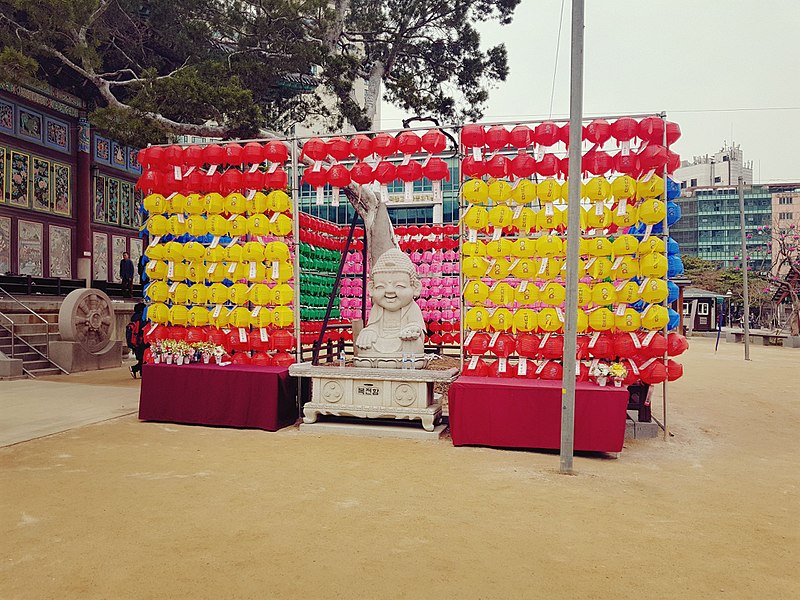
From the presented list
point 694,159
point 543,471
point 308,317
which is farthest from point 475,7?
point 694,159

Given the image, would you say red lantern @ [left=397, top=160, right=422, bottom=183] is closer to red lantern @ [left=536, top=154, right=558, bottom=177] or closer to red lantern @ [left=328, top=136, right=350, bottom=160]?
red lantern @ [left=328, top=136, right=350, bottom=160]

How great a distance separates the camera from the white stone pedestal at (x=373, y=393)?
6824 mm

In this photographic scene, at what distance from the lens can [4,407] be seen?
8195 millimetres

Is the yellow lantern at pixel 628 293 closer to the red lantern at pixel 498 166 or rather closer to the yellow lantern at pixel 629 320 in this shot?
the yellow lantern at pixel 629 320

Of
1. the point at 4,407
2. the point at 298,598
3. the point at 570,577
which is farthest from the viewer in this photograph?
the point at 4,407

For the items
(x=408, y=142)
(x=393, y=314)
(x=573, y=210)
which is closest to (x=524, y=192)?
(x=408, y=142)

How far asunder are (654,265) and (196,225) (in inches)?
210

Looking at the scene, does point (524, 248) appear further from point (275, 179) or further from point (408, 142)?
point (275, 179)

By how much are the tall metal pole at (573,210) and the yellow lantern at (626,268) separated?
1.47 meters

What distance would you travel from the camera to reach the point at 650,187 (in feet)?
21.5

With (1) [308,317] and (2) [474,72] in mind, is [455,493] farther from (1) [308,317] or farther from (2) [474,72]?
(2) [474,72]

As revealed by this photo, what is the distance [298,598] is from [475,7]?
14.2 m

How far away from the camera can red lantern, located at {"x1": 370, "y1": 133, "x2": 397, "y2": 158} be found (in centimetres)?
736

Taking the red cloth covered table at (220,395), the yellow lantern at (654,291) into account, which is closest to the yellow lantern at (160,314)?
the red cloth covered table at (220,395)
